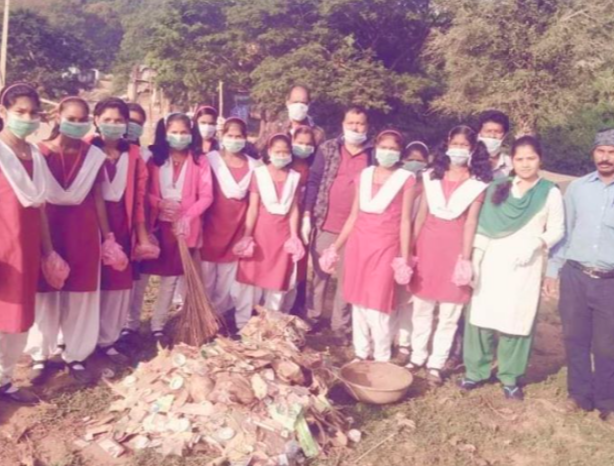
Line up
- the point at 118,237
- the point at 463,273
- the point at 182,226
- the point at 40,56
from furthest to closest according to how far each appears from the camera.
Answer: the point at 40,56 → the point at 182,226 → the point at 118,237 → the point at 463,273

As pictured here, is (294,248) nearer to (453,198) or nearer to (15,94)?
(453,198)

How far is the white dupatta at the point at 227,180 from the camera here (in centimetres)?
539

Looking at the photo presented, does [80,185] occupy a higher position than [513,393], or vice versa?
[80,185]

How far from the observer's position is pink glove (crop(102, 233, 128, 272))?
15.4 feet

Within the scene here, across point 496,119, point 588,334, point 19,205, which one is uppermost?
point 496,119

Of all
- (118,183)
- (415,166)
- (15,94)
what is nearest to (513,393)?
(415,166)

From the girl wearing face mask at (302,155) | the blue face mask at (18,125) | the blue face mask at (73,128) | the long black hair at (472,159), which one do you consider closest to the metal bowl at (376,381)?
the girl wearing face mask at (302,155)

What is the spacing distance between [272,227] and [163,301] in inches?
44.1

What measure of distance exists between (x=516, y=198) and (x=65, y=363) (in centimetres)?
351

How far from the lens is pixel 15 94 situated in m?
3.94

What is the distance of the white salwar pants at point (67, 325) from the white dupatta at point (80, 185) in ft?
2.32

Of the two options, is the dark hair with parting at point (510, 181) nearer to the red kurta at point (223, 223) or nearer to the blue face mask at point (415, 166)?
the blue face mask at point (415, 166)

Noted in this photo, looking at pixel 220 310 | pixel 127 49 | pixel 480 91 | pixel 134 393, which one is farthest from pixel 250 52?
pixel 134 393

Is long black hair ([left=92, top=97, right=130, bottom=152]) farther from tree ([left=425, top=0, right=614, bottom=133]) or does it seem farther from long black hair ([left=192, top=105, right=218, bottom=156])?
tree ([left=425, top=0, right=614, bottom=133])
